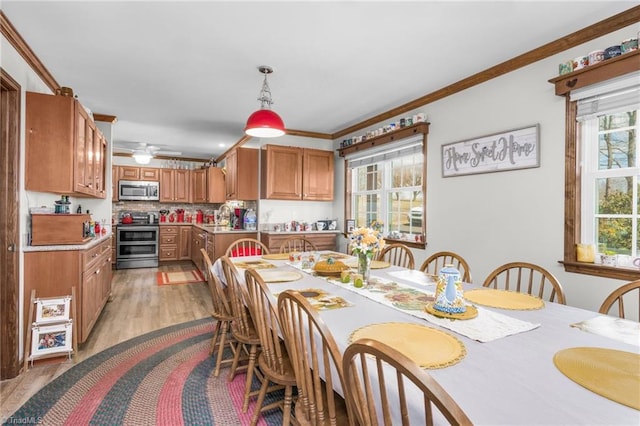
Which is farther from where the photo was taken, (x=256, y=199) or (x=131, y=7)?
(x=256, y=199)

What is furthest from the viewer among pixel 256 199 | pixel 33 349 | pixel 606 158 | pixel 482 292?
pixel 256 199

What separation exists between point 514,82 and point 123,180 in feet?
23.2

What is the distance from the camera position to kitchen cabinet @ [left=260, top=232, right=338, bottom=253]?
463cm

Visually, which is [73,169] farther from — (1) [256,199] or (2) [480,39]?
(2) [480,39]

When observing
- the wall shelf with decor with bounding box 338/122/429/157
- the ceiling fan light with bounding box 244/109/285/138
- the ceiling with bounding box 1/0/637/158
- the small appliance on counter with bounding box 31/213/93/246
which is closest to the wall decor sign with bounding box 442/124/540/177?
the wall shelf with decor with bounding box 338/122/429/157

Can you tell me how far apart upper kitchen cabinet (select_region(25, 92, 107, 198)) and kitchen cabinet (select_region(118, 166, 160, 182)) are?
457 centimetres

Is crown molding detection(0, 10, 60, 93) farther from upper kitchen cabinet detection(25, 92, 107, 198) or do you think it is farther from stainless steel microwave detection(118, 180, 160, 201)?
stainless steel microwave detection(118, 180, 160, 201)

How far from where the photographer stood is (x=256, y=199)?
504cm

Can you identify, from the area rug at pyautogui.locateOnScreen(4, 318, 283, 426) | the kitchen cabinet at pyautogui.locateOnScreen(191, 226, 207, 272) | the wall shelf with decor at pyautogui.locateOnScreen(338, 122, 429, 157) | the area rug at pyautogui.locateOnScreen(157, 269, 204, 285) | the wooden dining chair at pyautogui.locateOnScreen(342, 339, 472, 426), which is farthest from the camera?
the kitchen cabinet at pyautogui.locateOnScreen(191, 226, 207, 272)

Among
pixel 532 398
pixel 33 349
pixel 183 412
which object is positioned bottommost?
pixel 183 412

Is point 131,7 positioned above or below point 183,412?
above

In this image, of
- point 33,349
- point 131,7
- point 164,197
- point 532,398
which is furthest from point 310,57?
point 164,197

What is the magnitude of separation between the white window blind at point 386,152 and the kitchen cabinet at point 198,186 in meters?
3.75

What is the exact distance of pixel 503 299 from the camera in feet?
5.64
